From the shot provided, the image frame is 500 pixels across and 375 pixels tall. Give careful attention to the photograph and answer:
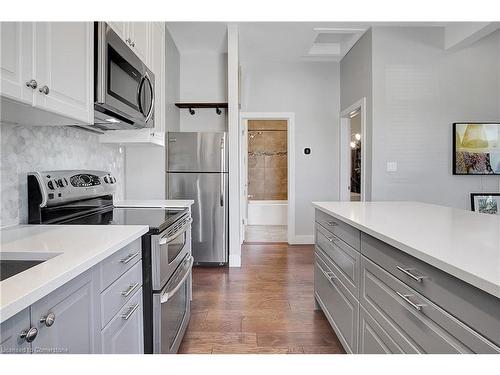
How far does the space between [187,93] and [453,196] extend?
3555 mm

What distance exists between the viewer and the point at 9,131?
1.42 metres

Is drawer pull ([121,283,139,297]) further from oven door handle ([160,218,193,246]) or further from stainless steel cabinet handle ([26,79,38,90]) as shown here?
stainless steel cabinet handle ([26,79,38,90])

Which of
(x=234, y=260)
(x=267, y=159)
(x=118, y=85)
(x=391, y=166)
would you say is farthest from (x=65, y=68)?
(x=267, y=159)

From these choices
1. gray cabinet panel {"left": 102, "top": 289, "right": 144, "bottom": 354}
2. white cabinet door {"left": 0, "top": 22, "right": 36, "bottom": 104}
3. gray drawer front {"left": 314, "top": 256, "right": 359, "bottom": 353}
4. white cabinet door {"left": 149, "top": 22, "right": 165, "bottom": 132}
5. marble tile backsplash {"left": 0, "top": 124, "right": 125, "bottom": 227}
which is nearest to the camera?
white cabinet door {"left": 0, "top": 22, "right": 36, "bottom": 104}

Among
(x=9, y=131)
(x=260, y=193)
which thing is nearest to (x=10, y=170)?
(x=9, y=131)

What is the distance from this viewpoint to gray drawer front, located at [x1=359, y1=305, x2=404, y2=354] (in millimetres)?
1218

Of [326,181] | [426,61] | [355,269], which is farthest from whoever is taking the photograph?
[326,181]

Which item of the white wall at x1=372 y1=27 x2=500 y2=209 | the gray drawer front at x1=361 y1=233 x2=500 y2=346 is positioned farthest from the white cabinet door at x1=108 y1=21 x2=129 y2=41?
the white wall at x1=372 y1=27 x2=500 y2=209

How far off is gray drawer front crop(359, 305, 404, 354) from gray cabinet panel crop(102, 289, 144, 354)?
988mm

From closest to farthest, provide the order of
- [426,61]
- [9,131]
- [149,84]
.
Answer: [9,131]
[149,84]
[426,61]

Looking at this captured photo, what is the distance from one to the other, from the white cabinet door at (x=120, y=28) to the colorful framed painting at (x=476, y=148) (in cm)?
357

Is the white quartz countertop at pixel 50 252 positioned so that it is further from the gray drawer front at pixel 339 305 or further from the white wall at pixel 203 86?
the white wall at pixel 203 86
